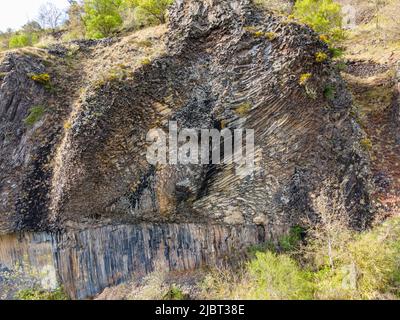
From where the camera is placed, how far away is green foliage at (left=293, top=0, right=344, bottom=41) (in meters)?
17.9

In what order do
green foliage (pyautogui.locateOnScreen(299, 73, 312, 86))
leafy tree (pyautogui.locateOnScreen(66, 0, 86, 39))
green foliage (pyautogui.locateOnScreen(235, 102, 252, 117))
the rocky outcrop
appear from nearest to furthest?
1. the rocky outcrop
2. green foliage (pyautogui.locateOnScreen(299, 73, 312, 86))
3. green foliage (pyautogui.locateOnScreen(235, 102, 252, 117))
4. leafy tree (pyautogui.locateOnScreen(66, 0, 86, 39))

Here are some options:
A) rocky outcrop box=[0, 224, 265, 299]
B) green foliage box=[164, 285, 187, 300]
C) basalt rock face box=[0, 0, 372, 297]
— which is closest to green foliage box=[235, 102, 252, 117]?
basalt rock face box=[0, 0, 372, 297]

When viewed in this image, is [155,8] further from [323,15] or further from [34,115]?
[323,15]

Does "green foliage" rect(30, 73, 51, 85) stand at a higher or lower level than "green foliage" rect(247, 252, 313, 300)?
higher

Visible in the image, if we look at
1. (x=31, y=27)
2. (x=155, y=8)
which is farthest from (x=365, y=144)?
(x=31, y=27)

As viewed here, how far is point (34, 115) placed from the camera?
12992 millimetres

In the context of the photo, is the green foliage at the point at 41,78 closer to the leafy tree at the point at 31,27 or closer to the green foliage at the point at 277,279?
the green foliage at the point at 277,279

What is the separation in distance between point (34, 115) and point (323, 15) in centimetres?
1626

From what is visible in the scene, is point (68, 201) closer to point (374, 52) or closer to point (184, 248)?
point (184, 248)

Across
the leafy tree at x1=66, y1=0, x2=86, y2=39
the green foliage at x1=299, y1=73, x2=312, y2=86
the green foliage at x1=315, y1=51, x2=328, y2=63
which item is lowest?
the green foliage at x1=299, y1=73, x2=312, y2=86

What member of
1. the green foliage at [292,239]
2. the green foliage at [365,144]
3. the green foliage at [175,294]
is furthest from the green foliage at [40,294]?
the green foliage at [365,144]

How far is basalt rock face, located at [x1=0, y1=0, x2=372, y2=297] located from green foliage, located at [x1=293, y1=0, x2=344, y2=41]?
18.4 feet

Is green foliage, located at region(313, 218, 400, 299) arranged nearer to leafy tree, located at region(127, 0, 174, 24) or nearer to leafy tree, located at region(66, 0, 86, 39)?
leafy tree, located at region(127, 0, 174, 24)
